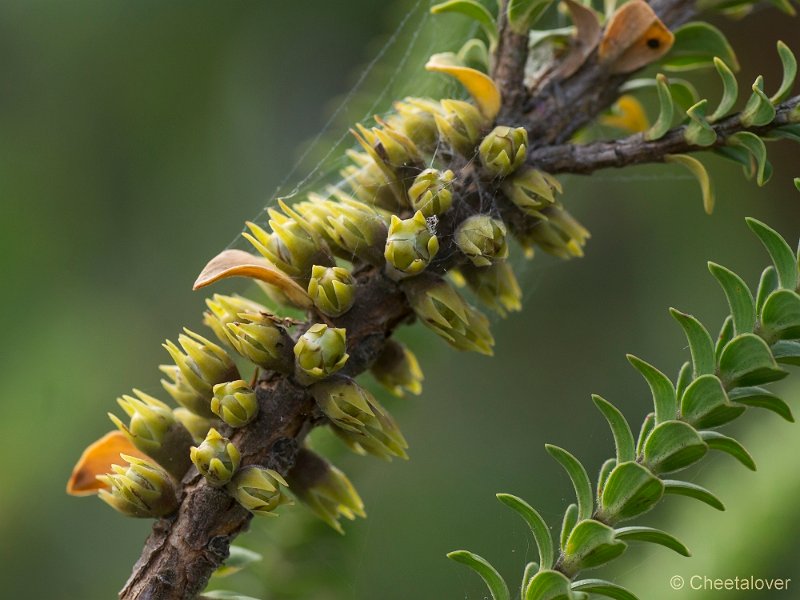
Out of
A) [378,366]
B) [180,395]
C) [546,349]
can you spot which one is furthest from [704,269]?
[180,395]

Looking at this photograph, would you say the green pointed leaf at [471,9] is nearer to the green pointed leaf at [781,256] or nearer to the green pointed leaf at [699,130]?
the green pointed leaf at [699,130]

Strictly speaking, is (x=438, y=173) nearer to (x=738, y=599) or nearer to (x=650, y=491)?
(x=650, y=491)

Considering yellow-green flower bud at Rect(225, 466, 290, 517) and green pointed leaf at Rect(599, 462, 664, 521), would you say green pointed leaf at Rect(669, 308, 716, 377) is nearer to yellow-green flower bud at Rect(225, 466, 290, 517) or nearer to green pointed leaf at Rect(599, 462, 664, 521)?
green pointed leaf at Rect(599, 462, 664, 521)

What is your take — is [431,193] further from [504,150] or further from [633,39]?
→ [633,39]

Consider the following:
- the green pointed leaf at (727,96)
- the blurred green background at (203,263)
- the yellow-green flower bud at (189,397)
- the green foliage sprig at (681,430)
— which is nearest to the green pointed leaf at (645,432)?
the green foliage sprig at (681,430)

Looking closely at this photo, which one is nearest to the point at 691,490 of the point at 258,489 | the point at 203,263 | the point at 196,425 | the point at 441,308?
the point at 441,308
